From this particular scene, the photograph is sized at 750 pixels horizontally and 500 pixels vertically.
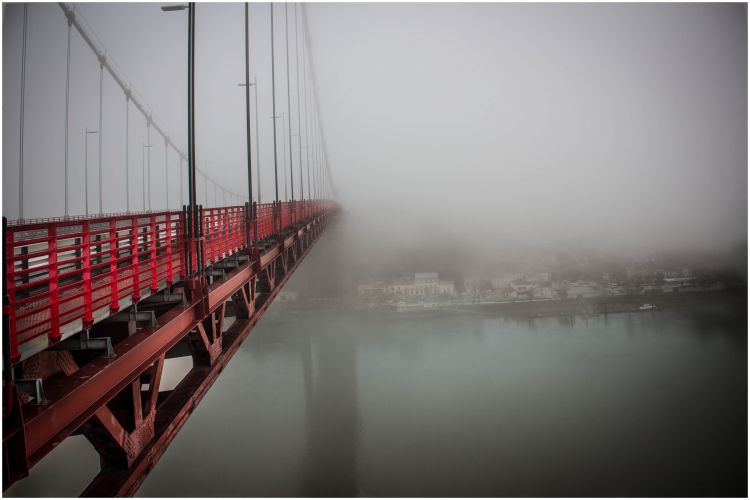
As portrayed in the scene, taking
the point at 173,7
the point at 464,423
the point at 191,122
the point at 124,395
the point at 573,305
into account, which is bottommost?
the point at 464,423

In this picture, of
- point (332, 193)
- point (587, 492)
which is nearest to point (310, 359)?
point (587, 492)

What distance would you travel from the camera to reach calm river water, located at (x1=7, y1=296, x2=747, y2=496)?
1884 centimetres

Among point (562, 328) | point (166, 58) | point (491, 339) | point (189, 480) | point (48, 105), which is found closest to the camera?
point (189, 480)

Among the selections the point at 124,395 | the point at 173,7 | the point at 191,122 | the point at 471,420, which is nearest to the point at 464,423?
the point at 471,420

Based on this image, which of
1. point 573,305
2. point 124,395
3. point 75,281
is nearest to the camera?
point 124,395

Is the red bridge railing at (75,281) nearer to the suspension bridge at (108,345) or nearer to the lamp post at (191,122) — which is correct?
the suspension bridge at (108,345)

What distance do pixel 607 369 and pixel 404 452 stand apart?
1938 cm

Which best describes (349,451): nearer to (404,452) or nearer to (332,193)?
(404,452)

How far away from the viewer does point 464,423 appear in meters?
22.9

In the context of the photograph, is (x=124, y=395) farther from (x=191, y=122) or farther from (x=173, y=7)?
(x=173, y=7)

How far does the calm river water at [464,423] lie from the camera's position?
18.8 m

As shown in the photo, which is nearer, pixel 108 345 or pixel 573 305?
pixel 108 345

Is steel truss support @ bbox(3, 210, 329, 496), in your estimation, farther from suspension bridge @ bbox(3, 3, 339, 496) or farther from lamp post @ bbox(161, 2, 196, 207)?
lamp post @ bbox(161, 2, 196, 207)

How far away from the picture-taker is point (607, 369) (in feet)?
104
